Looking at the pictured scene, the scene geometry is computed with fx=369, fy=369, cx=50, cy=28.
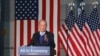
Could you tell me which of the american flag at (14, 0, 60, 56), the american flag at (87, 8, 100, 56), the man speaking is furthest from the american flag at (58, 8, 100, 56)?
the man speaking

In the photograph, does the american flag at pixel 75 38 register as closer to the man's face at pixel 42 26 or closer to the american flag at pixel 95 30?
the american flag at pixel 95 30

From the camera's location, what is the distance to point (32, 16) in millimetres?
8094

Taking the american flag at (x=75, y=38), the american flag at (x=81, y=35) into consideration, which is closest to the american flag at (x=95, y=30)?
the american flag at (x=81, y=35)

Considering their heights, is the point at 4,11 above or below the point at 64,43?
above

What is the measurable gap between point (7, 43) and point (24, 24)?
627 millimetres

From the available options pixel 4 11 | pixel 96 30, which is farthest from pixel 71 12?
pixel 4 11

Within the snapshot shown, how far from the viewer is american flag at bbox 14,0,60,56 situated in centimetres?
792

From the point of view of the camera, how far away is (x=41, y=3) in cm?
802

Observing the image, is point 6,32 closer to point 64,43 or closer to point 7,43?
point 7,43

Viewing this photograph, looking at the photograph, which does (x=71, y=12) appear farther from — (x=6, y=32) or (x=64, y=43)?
(x=6, y=32)

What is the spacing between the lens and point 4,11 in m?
8.25

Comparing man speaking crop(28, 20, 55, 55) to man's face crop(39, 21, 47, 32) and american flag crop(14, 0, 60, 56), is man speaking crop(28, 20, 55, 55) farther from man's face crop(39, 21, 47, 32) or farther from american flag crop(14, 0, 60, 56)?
american flag crop(14, 0, 60, 56)

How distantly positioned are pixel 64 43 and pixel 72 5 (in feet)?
2.79

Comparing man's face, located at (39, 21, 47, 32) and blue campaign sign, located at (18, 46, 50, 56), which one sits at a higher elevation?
man's face, located at (39, 21, 47, 32)
